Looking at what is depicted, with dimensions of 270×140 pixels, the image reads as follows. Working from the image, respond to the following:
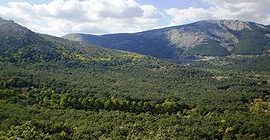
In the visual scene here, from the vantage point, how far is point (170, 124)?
433 feet

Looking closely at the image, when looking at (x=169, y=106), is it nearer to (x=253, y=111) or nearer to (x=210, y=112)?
(x=210, y=112)

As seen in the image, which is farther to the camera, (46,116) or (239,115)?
(239,115)

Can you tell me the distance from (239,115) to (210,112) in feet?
39.1

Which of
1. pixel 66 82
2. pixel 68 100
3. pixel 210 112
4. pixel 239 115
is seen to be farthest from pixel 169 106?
pixel 66 82

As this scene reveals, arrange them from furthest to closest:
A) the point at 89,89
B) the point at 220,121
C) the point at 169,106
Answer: the point at 89,89 → the point at 169,106 → the point at 220,121

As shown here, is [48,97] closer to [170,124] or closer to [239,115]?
[170,124]

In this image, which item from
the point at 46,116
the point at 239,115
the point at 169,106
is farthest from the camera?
the point at 169,106

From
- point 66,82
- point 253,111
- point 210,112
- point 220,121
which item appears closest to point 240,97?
point 253,111

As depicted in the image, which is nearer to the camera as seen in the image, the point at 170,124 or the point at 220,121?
the point at 170,124

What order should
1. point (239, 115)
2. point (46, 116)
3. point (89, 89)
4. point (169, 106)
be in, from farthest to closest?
point (89, 89)
point (169, 106)
point (239, 115)
point (46, 116)

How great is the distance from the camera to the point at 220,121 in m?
142

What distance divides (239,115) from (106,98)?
4717 centimetres

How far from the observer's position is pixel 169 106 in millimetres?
167500

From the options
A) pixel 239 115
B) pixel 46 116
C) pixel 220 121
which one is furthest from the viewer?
pixel 239 115
